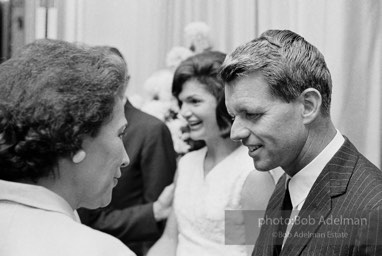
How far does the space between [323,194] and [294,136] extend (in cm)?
18

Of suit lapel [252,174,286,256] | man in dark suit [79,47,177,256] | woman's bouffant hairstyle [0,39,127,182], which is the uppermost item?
woman's bouffant hairstyle [0,39,127,182]

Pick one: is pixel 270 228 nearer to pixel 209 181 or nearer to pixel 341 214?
pixel 341 214

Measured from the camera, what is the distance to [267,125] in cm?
178

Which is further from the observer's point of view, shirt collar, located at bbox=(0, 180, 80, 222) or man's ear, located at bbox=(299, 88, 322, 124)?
man's ear, located at bbox=(299, 88, 322, 124)

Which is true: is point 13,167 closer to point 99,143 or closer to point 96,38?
point 99,143

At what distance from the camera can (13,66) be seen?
121 centimetres

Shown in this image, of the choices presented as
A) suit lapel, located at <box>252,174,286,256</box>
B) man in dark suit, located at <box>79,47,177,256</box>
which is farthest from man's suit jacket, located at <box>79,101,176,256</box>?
suit lapel, located at <box>252,174,286,256</box>

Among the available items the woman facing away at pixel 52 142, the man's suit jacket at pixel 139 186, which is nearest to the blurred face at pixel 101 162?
the woman facing away at pixel 52 142

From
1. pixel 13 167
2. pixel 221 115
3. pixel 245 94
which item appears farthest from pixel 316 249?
pixel 221 115

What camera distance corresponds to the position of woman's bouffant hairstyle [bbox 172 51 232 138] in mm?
2594

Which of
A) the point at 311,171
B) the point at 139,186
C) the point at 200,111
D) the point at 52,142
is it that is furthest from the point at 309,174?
the point at 139,186

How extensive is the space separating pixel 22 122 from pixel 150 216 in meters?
1.56

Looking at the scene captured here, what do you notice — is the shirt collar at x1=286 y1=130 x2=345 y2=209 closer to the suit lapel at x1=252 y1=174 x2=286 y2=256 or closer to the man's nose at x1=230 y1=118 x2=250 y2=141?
the suit lapel at x1=252 y1=174 x2=286 y2=256

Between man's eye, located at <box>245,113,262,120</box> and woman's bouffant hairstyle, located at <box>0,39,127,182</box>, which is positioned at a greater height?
woman's bouffant hairstyle, located at <box>0,39,127,182</box>
